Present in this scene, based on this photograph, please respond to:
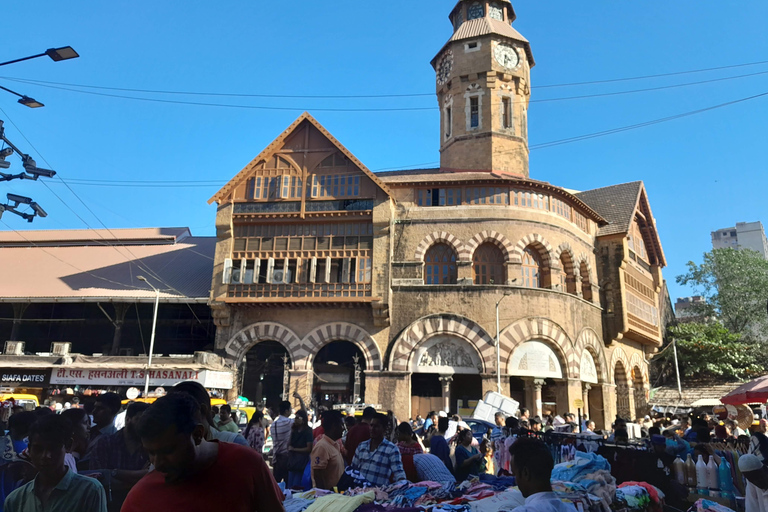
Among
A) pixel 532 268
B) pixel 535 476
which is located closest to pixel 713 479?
pixel 535 476

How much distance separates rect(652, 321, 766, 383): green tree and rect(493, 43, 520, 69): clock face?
66.6 ft

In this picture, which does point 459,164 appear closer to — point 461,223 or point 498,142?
point 498,142

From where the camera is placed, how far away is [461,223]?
95.9 feet

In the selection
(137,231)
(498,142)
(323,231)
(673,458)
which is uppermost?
(498,142)

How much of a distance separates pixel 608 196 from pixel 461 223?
12.6 metres

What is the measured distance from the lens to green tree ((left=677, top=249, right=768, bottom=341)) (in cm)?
4312

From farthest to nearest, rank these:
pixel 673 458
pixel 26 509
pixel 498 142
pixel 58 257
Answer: pixel 58 257 → pixel 498 142 → pixel 673 458 → pixel 26 509

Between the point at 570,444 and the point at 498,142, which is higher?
the point at 498,142

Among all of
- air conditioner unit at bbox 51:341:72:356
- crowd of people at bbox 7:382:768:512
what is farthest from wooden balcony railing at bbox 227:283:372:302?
crowd of people at bbox 7:382:768:512

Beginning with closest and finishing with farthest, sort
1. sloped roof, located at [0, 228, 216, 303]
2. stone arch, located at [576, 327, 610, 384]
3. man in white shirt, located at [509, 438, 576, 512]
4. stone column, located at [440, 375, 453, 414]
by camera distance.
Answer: man in white shirt, located at [509, 438, 576, 512]
stone column, located at [440, 375, 453, 414]
stone arch, located at [576, 327, 610, 384]
sloped roof, located at [0, 228, 216, 303]

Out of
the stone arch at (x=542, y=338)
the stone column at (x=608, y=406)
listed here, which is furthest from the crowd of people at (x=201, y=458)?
the stone column at (x=608, y=406)

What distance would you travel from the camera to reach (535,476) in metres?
4.31

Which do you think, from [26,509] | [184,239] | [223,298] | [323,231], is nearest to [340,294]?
[323,231]

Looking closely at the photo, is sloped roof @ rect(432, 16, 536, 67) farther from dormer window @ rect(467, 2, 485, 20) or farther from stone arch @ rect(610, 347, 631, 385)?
stone arch @ rect(610, 347, 631, 385)
